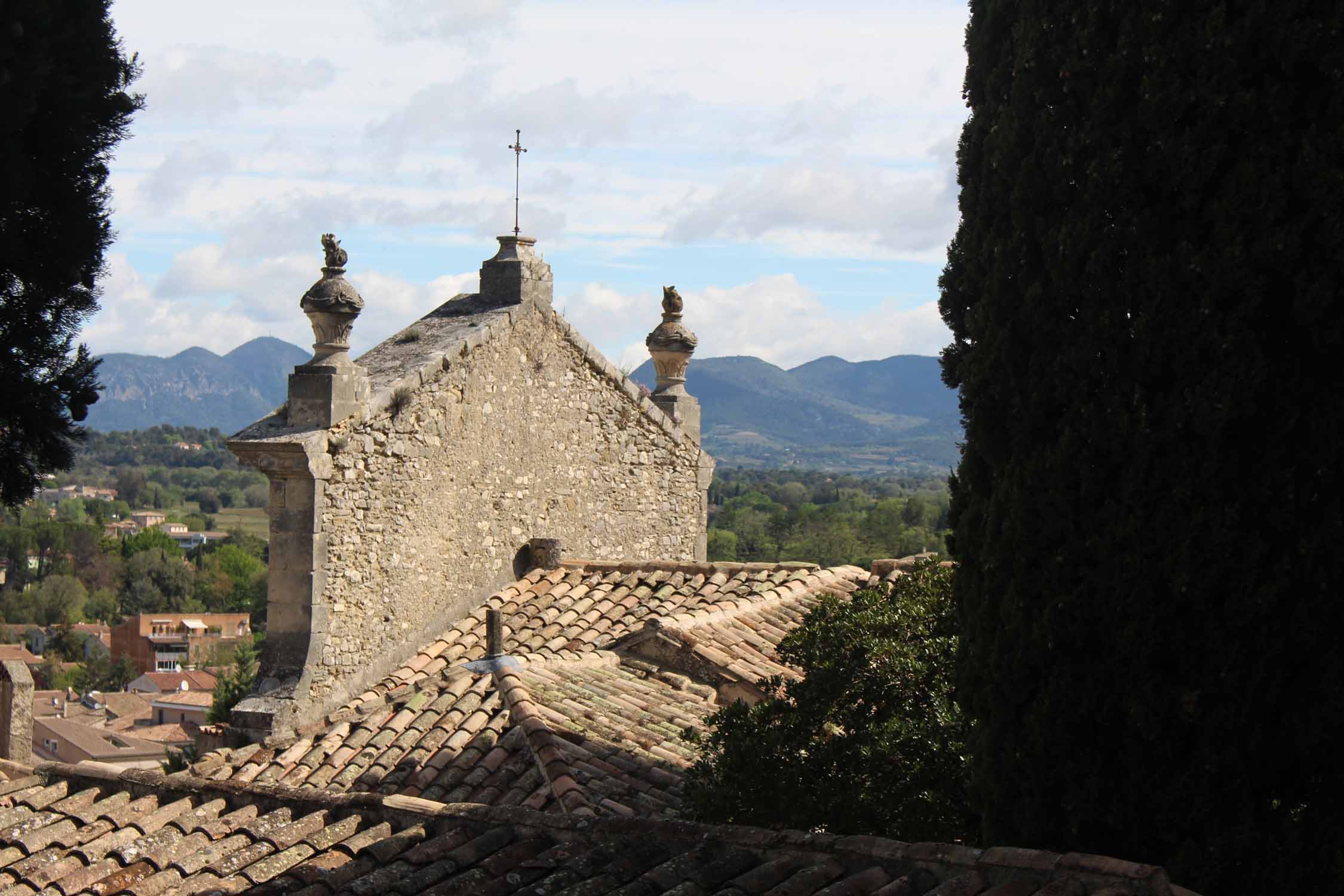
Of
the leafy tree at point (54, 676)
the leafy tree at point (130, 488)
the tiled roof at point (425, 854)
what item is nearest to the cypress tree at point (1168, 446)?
the tiled roof at point (425, 854)

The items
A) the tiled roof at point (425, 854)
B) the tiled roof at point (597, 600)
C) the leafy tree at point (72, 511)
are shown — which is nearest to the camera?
the tiled roof at point (425, 854)

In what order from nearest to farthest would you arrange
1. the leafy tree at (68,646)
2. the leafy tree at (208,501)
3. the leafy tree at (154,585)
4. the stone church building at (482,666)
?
the stone church building at (482,666)
the leafy tree at (68,646)
the leafy tree at (154,585)
the leafy tree at (208,501)

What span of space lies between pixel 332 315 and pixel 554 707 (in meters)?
3.80

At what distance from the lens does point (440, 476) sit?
13.8 m

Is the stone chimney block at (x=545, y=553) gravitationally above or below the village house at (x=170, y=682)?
above

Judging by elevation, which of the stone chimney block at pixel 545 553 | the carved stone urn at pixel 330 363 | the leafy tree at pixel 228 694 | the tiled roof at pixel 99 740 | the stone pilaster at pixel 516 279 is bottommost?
the tiled roof at pixel 99 740

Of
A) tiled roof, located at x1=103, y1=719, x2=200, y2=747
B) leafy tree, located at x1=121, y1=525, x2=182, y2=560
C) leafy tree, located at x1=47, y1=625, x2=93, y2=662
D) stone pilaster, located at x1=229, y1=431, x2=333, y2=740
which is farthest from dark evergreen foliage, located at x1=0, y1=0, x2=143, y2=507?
leafy tree, located at x1=121, y1=525, x2=182, y2=560

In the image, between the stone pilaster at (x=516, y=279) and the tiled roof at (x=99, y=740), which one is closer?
the stone pilaster at (x=516, y=279)

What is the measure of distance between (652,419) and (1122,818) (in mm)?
10469

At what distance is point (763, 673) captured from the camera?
42.7 feet

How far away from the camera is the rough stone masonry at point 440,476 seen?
1242 centimetres

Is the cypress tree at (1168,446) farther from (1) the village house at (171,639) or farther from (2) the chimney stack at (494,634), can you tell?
(1) the village house at (171,639)

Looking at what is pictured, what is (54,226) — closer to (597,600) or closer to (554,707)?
(554,707)

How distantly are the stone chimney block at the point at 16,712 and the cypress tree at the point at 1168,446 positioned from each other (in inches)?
324
